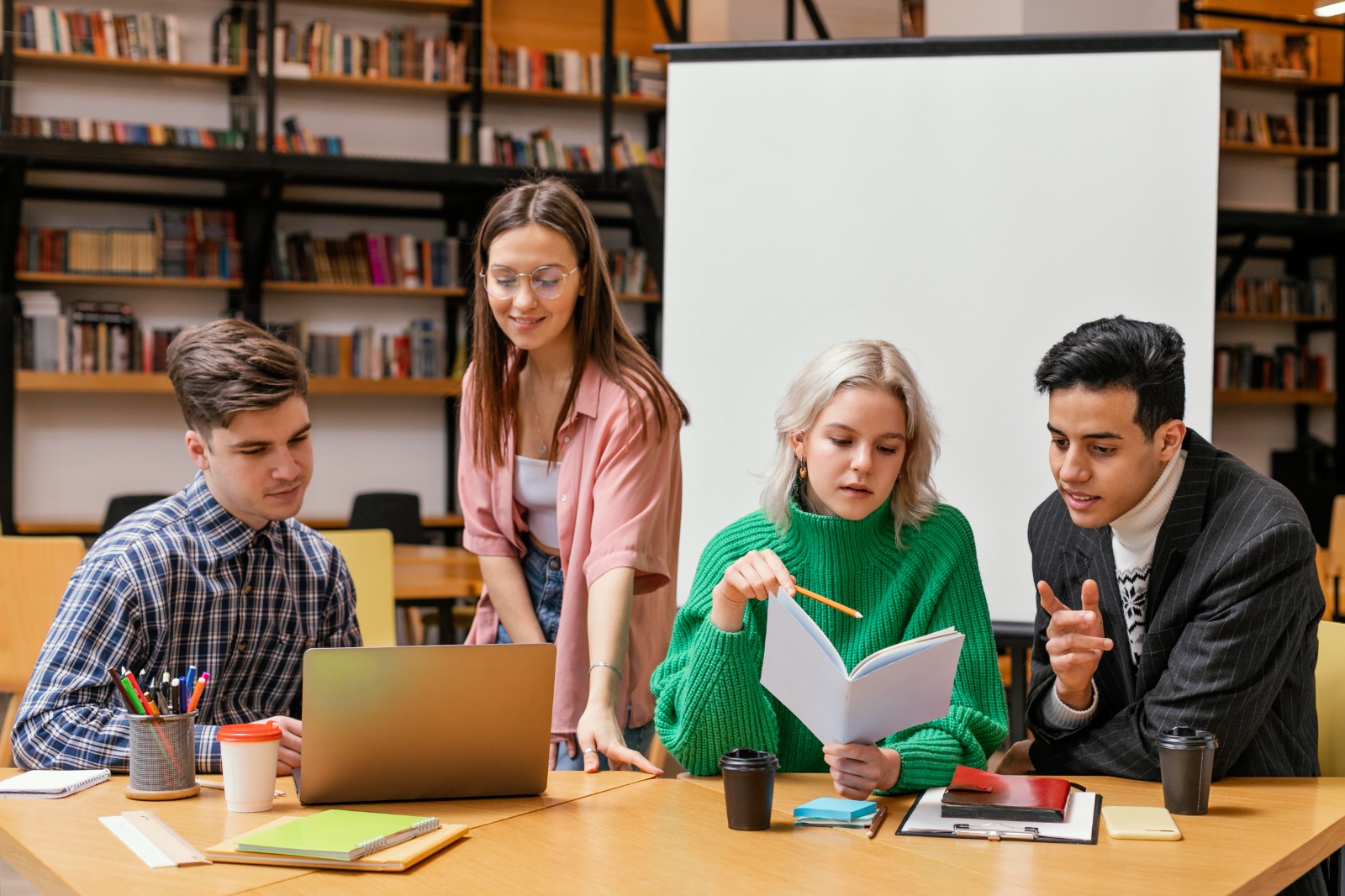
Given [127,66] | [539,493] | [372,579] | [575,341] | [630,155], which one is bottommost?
[372,579]

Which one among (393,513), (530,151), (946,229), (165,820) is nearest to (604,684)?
(165,820)

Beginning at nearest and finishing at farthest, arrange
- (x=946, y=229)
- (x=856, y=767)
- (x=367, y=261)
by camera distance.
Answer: (x=856, y=767)
(x=946, y=229)
(x=367, y=261)

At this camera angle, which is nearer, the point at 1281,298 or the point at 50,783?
the point at 50,783

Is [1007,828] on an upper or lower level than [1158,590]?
lower

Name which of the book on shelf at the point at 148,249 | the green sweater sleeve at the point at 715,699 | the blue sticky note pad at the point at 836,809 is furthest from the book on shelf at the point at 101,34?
the blue sticky note pad at the point at 836,809

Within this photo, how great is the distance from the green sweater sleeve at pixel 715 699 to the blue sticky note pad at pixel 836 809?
25 cm

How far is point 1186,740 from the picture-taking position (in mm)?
1617

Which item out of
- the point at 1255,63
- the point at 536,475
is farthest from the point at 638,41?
the point at 536,475

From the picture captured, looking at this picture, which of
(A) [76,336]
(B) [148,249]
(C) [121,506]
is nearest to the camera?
(C) [121,506]

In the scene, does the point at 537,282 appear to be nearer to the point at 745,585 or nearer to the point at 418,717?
the point at 745,585

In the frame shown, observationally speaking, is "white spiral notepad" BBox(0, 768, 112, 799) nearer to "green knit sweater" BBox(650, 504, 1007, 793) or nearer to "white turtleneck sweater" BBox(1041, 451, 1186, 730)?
"green knit sweater" BBox(650, 504, 1007, 793)

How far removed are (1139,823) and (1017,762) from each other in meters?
0.59

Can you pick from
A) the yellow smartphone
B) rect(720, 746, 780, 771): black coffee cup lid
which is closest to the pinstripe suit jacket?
the yellow smartphone

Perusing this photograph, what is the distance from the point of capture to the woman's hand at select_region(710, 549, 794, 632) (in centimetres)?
169
